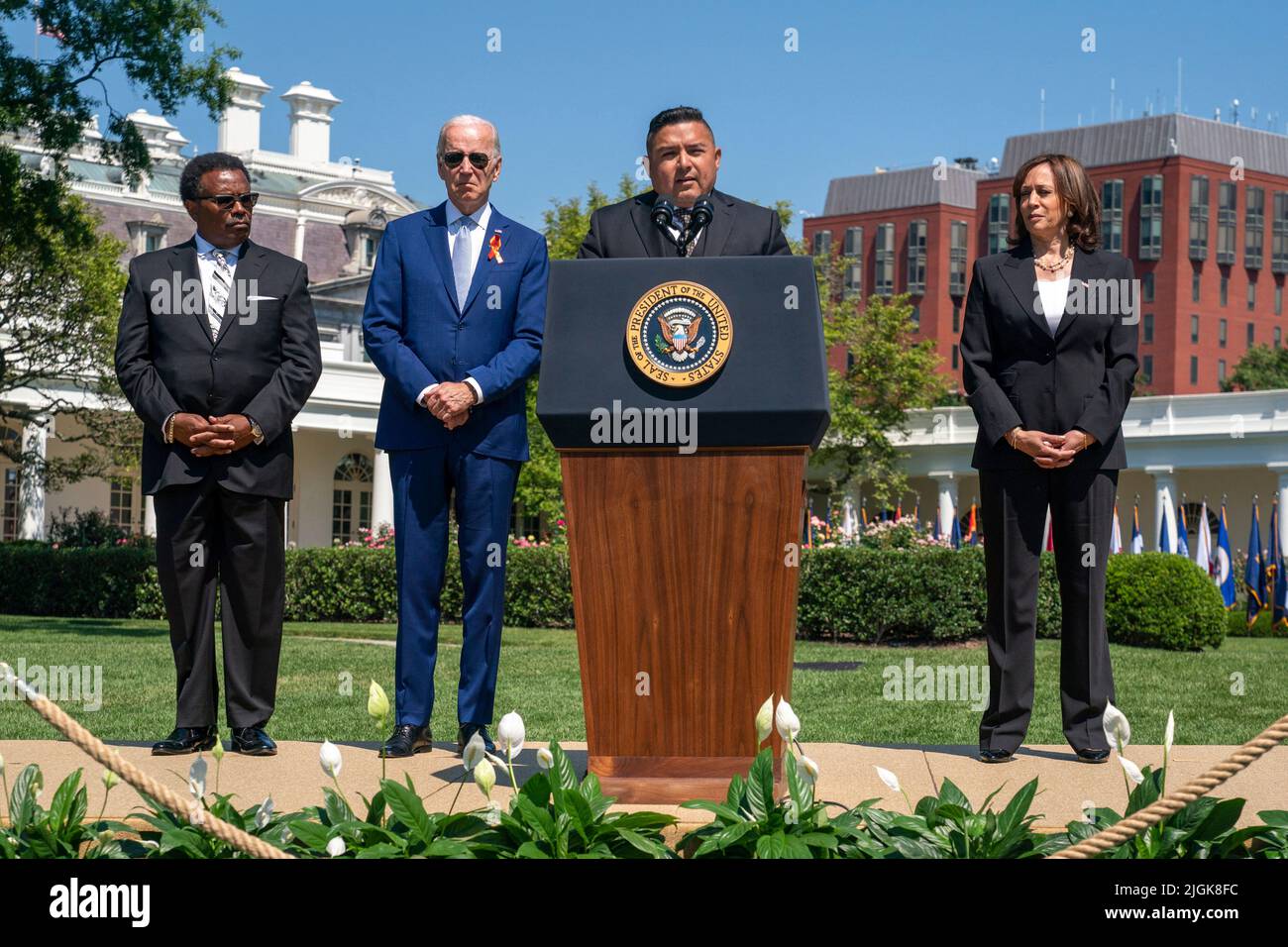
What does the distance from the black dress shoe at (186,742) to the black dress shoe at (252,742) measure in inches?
3.2

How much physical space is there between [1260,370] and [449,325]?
72861 millimetres

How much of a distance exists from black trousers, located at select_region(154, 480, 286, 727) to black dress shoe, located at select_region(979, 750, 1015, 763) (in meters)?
2.62

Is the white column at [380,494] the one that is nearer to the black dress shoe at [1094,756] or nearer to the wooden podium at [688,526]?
the black dress shoe at [1094,756]

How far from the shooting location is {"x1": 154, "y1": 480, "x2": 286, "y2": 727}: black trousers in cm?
551

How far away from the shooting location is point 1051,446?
533 cm

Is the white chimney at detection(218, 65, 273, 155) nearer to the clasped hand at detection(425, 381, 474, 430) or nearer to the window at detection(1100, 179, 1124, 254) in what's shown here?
the window at detection(1100, 179, 1124, 254)

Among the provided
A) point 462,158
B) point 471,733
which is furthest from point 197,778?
point 462,158

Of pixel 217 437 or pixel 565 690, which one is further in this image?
pixel 565 690

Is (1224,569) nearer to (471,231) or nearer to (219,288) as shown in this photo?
(471,231)

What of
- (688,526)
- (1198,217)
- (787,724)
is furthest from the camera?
(1198,217)

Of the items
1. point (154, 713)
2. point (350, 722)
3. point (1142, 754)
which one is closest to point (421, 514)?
point (1142, 754)

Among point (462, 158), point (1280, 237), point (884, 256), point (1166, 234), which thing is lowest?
point (462, 158)

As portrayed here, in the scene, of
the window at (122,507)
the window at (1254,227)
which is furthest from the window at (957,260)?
the window at (122,507)
